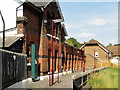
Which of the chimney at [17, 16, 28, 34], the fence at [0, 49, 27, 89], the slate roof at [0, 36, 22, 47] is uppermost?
the chimney at [17, 16, 28, 34]

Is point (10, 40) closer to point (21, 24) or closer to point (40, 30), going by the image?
point (21, 24)

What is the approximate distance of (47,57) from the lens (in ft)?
58.4

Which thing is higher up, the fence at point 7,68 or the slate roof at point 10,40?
the slate roof at point 10,40

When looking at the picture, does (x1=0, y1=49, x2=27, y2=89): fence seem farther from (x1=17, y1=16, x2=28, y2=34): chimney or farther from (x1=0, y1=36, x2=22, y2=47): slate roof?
(x1=17, y1=16, x2=28, y2=34): chimney

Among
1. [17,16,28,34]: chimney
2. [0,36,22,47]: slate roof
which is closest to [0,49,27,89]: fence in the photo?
[0,36,22,47]: slate roof

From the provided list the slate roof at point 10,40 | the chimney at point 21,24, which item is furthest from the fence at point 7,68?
the chimney at point 21,24

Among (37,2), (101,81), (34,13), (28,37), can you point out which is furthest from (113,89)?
(37,2)

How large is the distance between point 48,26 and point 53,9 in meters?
2.43

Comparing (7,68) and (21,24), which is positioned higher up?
(21,24)

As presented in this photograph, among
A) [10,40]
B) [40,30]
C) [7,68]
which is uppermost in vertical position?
[40,30]

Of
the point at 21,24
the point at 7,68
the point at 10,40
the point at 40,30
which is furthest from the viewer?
the point at 40,30

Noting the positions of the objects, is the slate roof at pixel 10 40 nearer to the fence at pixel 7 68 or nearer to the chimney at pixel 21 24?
the chimney at pixel 21 24

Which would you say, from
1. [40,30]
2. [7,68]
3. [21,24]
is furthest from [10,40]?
[7,68]

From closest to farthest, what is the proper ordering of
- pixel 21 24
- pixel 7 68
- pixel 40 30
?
1. pixel 7 68
2. pixel 21 24
3. pixel 40 30
